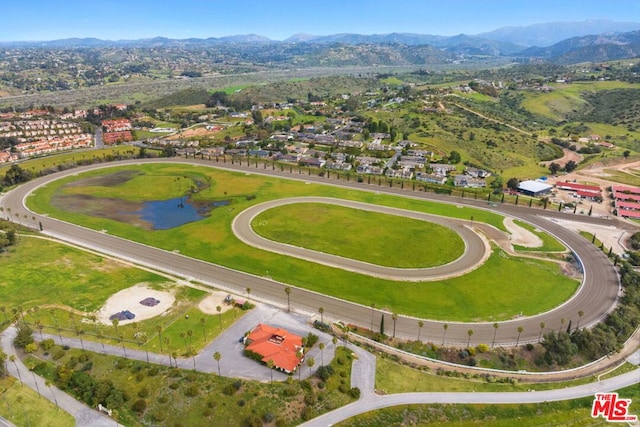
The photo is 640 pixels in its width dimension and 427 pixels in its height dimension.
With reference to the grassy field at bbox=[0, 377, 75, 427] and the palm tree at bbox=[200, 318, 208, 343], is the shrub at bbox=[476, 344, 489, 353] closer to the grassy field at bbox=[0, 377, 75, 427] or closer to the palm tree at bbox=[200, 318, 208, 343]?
the palm tree at bbox=[200, 318, 208, 343]

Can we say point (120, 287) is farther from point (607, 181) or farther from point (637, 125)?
point (637, 125)

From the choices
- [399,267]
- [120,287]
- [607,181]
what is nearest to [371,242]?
[399,267]

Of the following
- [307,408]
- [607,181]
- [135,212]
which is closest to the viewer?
[307,408]

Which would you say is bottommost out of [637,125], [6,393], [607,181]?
[6,393]

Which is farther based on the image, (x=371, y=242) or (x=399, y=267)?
(x=371, y=242)

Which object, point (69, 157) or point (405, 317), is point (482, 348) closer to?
point (405, 317)

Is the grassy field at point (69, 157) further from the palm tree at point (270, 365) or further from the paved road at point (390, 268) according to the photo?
the palm tree at point (270, 365)

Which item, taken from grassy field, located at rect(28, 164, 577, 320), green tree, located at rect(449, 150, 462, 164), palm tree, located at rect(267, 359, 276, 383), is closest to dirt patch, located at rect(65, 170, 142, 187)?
grassy field, located at rect(28, 164, 577, 320)
